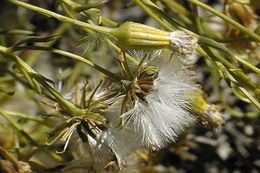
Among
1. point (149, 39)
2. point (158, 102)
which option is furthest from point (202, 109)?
point (149, 39)

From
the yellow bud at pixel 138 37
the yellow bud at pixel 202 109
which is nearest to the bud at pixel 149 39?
the yellow bud at pixel 138 37

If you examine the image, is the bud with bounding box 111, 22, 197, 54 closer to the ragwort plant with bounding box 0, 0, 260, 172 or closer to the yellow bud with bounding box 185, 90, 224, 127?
the ragwort plant with bounding box 0, 0, 260, 172

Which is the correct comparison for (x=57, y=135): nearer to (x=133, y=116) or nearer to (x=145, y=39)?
(x=133, y=116)

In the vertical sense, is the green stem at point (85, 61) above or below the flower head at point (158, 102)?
above

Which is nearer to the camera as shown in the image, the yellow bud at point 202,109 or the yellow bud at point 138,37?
the yellow bud at point 138,37

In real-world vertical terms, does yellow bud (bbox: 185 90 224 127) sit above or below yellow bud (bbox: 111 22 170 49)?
below

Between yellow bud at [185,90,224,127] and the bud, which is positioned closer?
the bud

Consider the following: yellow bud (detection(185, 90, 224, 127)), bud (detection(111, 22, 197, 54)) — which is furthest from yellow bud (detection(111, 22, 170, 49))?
yellow bud (detection(185, 90, 224, 127))

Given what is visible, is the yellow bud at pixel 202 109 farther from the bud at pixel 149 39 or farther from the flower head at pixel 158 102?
the bud at pixel 149 39

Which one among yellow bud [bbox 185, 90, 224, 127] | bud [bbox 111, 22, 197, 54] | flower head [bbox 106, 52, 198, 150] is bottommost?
yellow bud [bbox 185, 90, 224, 127]
